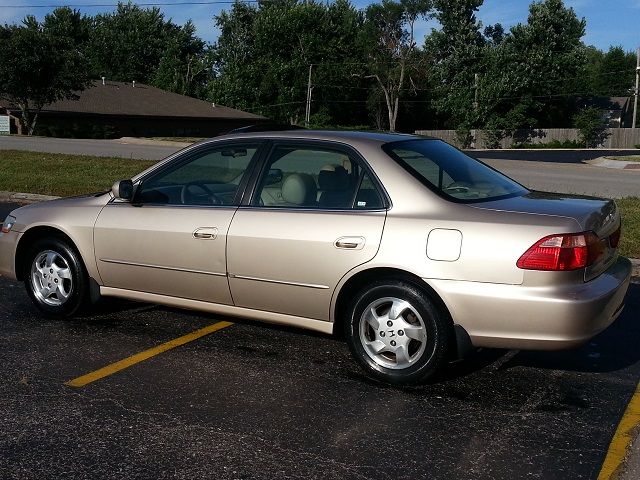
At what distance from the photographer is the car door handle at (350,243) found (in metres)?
4.83

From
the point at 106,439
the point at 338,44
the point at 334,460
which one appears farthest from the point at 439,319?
the point at 338,44

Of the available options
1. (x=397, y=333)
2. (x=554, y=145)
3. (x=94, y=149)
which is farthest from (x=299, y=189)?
(x=554, y=145)

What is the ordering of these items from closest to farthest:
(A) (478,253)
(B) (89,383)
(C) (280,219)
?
(A) (478,253)
(B) (89,383)
(C) (280,219)

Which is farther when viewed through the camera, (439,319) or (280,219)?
(280,219)

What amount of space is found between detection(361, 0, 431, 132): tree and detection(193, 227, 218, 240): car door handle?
72.4 meters

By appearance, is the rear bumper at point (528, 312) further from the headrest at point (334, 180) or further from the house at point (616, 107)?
the house at point (616, 107)

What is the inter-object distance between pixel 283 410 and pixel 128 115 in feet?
186

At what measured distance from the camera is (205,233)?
5.39 meters

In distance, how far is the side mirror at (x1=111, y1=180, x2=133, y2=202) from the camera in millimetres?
5730

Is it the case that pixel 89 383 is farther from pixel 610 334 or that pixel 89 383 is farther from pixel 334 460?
pixel 610 334

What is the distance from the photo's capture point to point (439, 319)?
4625mm

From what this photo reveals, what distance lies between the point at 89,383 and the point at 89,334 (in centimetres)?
114

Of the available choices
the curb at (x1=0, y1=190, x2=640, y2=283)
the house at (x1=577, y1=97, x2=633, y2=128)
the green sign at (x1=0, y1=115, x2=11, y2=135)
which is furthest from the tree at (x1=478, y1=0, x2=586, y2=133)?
the curb at (x1=0, y1=190, x2=640, y2=283)

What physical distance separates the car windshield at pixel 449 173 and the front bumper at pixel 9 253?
3180 mm
